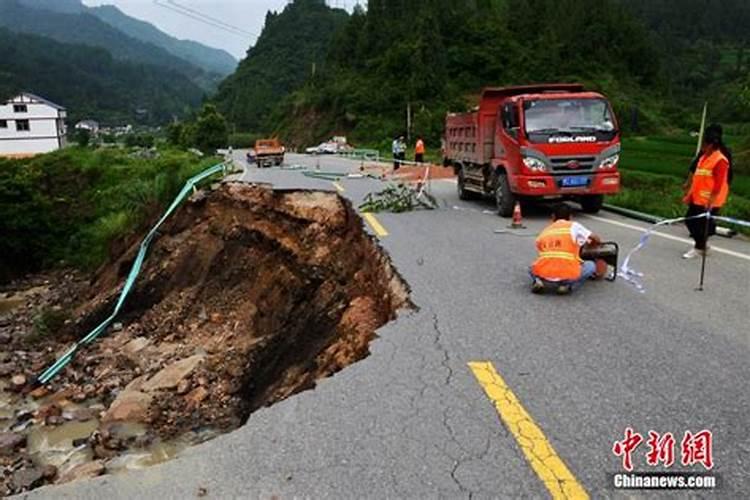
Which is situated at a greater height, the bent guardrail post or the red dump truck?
the red dump truck

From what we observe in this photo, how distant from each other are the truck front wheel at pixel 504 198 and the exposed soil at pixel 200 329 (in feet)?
10.1

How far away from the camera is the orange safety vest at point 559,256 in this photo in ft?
22.5

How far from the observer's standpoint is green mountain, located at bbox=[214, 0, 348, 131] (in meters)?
102

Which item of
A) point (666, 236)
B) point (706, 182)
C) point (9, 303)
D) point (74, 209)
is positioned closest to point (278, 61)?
point (74, 209)

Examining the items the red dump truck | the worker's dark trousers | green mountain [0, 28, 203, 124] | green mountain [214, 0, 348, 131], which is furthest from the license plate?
green mountain [0, 28, 203, 124]

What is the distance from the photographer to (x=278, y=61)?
11850 centimetres

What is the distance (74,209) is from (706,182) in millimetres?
23610

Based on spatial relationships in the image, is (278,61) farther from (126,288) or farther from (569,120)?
(569,120)

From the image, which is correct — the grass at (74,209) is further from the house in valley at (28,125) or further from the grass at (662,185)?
the house in valley at (28,125)

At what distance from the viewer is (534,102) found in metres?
12.5

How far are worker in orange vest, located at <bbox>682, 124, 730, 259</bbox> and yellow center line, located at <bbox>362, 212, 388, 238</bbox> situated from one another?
15.7 feet

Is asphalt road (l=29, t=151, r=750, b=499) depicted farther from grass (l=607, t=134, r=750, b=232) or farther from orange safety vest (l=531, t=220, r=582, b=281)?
grass (l=607, t=134, r=750, b=232)

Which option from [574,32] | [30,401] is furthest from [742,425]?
[574,32]

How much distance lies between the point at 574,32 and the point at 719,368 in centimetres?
7880
